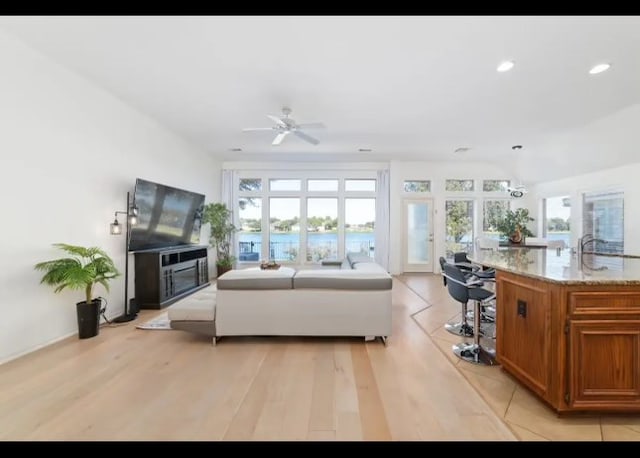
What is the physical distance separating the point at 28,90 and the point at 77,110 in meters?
0.53

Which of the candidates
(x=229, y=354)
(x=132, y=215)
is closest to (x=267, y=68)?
(x=132, y=215)

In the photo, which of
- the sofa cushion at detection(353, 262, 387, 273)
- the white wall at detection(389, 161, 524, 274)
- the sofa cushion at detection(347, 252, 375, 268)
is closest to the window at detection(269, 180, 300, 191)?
the white wall at detection(389, 161, 524, 274)

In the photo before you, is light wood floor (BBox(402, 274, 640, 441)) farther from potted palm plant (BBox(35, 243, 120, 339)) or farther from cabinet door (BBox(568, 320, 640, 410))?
potted palm plant (BBox(35, 243, 120, 339))

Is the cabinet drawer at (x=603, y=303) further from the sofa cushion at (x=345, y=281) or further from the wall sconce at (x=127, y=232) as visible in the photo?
the wall sconce at (x=127, y=232)

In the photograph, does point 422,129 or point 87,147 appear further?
point 422,129

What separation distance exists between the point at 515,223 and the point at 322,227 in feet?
14.7

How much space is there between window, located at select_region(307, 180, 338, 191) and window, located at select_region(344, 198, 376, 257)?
50cm

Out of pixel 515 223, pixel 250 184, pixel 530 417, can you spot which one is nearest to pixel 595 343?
pixel 530 417

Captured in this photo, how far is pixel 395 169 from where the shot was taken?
766 centimetres

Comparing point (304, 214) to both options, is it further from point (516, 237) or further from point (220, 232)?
point (516, 237)

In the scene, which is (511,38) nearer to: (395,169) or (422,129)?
(422,129)

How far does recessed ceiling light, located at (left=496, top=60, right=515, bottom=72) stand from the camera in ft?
9.77

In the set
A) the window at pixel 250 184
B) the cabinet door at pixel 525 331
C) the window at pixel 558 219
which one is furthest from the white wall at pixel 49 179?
the window at pixel 558 219

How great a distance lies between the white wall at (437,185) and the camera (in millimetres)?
7652
